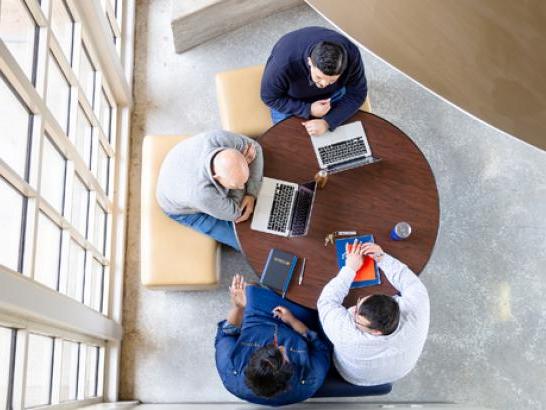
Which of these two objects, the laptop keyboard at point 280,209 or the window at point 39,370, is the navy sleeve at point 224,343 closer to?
the laptop keyboard at point 280,209

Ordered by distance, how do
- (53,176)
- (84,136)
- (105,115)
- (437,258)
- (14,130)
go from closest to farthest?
(14,130) → (53,176) → (84,136) → (105,115) → (437,258)

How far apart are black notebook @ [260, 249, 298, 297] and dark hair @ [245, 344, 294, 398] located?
0.34 meters

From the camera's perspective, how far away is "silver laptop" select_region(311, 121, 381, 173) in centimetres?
256

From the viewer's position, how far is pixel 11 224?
1.80 m

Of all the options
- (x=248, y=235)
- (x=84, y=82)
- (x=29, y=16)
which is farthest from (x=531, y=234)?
(x=29, y=16)

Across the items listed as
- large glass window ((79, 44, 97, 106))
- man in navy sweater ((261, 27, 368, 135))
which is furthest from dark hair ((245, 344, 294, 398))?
large glass window ((79, 44, 97, 106))

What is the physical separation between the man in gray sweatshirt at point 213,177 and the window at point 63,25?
0.62m

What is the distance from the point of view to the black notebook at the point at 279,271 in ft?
8.10

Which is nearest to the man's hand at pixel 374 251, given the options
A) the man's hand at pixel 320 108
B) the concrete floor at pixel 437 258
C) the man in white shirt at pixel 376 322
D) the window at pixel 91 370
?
the man in white shirt at pixel 376 322

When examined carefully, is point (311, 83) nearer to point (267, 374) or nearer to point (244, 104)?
point (244, 104)

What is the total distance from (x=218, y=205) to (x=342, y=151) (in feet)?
2.03

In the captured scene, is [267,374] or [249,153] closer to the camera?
[267,374]

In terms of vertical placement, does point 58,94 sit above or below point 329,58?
below

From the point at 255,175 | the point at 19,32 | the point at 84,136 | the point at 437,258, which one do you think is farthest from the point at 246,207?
the point at 437,258
